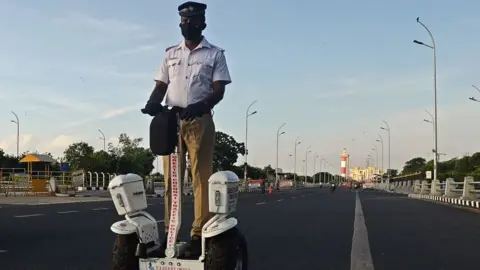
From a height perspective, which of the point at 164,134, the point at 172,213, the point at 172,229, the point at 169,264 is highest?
the point at 164,134

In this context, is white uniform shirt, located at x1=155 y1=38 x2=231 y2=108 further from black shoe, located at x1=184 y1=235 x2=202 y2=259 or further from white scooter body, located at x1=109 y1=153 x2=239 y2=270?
black shoe, located at x1=184 y1=235 x2=202 y2=259

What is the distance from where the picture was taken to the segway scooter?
4020mm

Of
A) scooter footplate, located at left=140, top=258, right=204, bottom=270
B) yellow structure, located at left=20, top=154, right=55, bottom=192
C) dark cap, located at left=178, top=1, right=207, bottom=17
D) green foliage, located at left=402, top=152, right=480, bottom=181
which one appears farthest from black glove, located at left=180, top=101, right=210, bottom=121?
green foliage, located at left=402, top=152, right=480, bottom=181

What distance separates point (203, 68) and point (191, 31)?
286mm

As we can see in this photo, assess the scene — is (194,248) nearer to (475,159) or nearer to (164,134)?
(164,134)

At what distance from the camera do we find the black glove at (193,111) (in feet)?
13.7

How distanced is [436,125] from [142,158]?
2064 inches

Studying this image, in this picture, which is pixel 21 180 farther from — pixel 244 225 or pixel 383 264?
pixel 383 264

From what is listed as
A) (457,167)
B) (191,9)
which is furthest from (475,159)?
(191,9)

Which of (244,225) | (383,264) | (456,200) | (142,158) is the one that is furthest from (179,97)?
(142,158)

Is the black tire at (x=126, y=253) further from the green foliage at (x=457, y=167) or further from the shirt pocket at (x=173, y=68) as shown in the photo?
the green foliage at (x=457, y=167)

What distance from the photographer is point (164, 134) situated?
416cm

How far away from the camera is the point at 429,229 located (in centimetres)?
1170

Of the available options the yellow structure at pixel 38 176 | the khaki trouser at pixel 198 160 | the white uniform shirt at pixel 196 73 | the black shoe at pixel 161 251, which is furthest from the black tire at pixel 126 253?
the yellow structure at pixel 38 176
